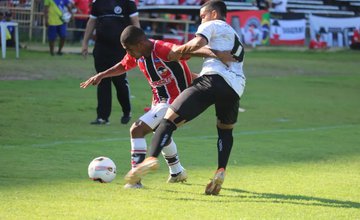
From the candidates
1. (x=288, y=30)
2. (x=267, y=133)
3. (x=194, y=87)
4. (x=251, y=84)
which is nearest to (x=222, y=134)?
(x=194, y=87)

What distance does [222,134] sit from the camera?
356 inches

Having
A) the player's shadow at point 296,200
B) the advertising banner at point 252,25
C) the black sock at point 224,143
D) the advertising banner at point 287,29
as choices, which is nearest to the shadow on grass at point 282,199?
the player's shadow at point 296,200

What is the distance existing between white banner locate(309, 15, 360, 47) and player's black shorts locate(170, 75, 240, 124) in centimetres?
3041

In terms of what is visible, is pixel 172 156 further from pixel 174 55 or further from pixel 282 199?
pixel 282 199

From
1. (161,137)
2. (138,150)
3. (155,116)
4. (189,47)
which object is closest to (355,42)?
(155,116)

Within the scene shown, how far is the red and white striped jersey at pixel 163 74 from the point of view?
893 centimetres

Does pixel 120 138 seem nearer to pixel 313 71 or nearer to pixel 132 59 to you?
pixel 132 59

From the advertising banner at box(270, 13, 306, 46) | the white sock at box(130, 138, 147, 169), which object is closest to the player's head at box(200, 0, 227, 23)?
the white sock at box(130, 138, 147, 169)

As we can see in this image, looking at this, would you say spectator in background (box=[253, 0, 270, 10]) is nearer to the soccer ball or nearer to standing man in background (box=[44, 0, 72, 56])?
standing man in background (box=[44, 0, 72, 56])

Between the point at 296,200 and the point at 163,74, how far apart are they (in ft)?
6.21

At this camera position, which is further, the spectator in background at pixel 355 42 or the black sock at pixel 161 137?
the spectator in background at pixel 355 42

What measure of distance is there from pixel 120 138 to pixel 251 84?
10.00 m

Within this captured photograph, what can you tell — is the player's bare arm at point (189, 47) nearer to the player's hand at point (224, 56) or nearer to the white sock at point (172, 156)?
the player's hand at point (224, 56)

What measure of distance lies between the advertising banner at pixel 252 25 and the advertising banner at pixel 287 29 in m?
0.38
